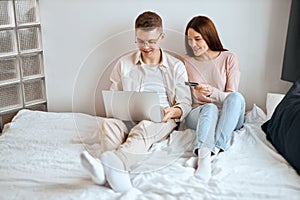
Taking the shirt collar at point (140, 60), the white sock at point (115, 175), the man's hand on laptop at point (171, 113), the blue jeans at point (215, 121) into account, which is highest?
the shirt collar at point (140, 60)

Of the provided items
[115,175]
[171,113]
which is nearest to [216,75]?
[171,113]

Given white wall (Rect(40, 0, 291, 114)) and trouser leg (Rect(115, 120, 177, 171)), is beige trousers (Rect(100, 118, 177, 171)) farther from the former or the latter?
white wall (Rect(40, 0, 291, 114))

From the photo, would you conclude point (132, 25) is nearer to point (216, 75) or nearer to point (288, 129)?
point (216, 75)

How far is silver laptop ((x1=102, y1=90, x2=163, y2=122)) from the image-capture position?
55.9 inches

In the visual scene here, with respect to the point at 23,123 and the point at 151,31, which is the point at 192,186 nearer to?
the point at 151,31

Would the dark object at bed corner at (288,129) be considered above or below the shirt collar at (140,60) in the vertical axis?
below

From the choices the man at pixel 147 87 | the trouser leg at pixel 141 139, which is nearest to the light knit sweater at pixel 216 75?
the man at pixel 147 87

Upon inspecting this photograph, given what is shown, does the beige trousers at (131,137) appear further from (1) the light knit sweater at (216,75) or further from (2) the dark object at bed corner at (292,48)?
(2) the dark object at bed corner at (292,48)

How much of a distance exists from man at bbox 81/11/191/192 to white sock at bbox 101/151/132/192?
0.37ft

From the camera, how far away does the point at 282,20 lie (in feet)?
6.58

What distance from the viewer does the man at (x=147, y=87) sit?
1468mm

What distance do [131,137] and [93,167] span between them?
32 centimetres

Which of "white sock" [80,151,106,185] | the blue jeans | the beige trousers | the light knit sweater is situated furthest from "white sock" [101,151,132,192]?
the light knit sweater

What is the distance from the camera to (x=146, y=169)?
1372 millimetres
